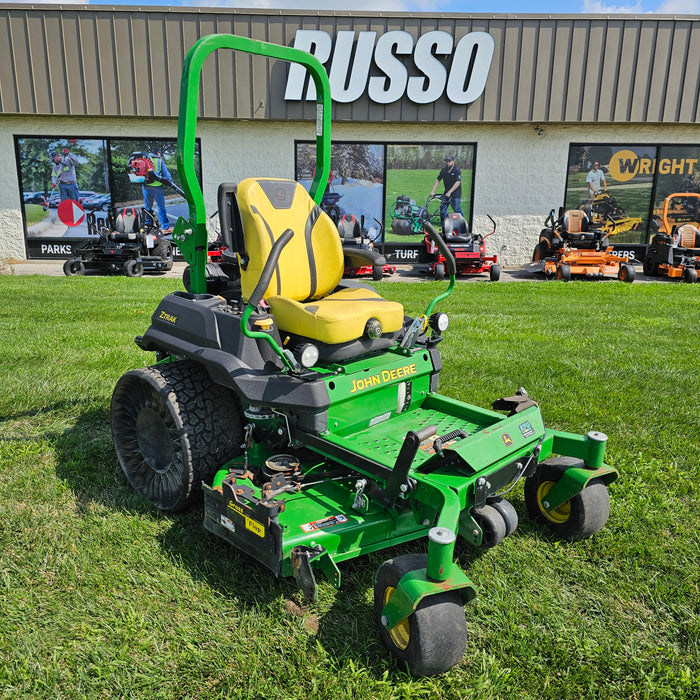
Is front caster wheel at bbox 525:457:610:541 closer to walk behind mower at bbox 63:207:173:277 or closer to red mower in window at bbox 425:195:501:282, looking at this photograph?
red mower in window at bbox 425:195:501:282

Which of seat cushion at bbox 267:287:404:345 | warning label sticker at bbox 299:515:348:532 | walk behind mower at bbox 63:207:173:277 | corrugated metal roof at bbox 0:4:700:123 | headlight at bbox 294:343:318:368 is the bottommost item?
warning label sticker at bbox 299:515:348:532

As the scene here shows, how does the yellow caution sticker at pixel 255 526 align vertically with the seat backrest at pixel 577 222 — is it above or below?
below

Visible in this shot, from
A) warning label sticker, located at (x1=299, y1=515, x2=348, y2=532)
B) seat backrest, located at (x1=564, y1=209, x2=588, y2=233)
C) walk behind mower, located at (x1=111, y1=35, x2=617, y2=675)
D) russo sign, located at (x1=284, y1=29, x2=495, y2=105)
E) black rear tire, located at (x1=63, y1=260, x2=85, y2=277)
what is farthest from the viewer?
russo sign, located at (x1=284, y1=29, x2=495, y2=105)

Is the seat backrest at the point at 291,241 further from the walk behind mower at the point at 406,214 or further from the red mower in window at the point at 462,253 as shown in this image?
the walk behind mower at the point at 406,214

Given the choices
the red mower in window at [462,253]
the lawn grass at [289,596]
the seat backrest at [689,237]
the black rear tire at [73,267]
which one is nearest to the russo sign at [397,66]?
the red mower in window at [462,253]

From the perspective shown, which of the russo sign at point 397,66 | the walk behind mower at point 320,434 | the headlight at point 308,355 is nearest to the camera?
the walk behind mower at point 320,434

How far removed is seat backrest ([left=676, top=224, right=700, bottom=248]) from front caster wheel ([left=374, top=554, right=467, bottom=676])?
1115 centimetres

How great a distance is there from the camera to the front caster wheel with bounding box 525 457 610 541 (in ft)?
9.57

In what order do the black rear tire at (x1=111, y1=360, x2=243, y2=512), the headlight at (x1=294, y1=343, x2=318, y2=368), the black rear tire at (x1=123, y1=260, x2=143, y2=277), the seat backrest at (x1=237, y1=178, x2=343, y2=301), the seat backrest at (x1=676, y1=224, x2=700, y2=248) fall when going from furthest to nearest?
1. the seat backrest at (x1=676, y1=224, x2=700, y2=248)
2. the black rear tire at (x1=123, y1=260, x2=143, y2=277)
3. the seat backrest at (x1=237, y1=178, x2=343, y2=301)
4. the black rear tire at (x1=111, y1=360, x2=243, y2=512)
5. the headlight at (x1=294, y1=343, x2=318, y2=368)

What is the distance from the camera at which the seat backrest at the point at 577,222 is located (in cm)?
1171

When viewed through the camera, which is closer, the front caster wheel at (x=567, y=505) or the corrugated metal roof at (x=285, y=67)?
the front caster wheel at (x=567, y=505)

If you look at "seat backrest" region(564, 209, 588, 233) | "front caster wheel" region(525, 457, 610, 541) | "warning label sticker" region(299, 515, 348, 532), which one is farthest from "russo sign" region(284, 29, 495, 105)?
"warning label sticker" region(299, 515, 348, 532)

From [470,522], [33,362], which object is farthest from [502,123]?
[470,522]

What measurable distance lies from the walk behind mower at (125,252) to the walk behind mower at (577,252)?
6.95 m
